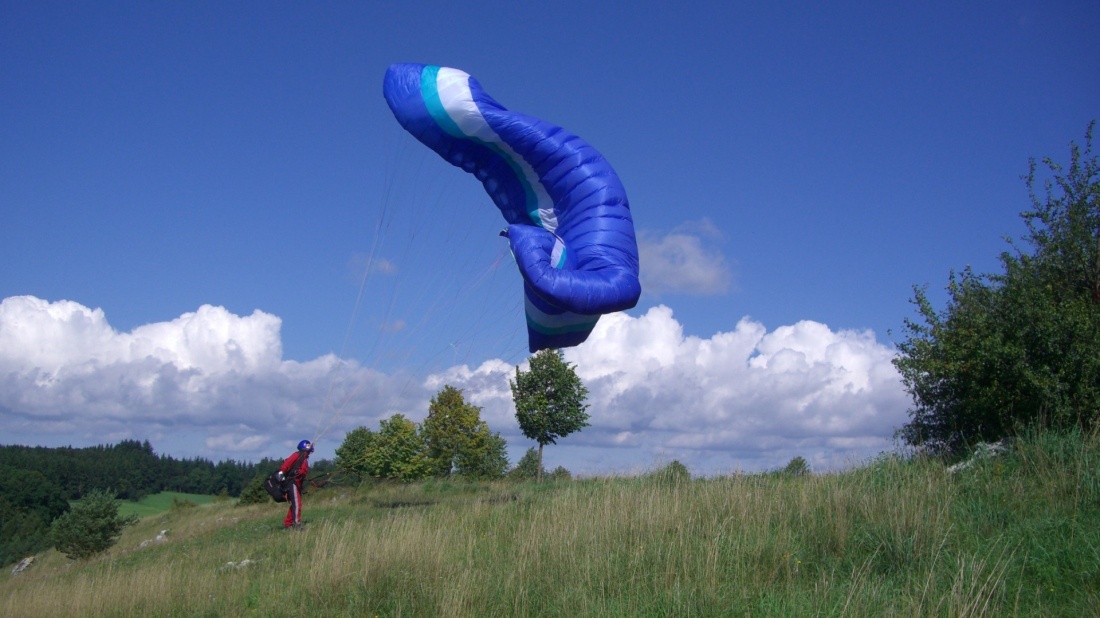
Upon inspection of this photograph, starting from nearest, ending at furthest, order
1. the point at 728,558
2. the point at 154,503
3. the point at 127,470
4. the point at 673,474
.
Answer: the point at 728,558 → the point at 673,474 → the point at 154,503 → the point at 127,470

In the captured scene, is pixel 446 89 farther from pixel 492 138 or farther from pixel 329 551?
pixel 329 551

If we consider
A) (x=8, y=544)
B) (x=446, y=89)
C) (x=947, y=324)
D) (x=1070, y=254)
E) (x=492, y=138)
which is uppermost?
(x=446, y=89)

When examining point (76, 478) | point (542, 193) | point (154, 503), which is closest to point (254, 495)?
point (542, 193)

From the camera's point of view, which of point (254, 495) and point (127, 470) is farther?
point (127, 470)

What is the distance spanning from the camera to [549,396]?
24.8m

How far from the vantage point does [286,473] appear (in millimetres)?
13211

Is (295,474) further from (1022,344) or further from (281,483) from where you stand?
(1022,344)

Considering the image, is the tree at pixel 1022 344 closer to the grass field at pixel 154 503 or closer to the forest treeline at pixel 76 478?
the forest treeline at pixel 76 478

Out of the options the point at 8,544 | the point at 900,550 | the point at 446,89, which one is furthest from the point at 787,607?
the point at 8,544

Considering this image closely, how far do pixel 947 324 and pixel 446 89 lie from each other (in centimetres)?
997

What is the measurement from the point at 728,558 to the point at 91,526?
22.1m

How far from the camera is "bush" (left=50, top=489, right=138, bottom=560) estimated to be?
21656mm

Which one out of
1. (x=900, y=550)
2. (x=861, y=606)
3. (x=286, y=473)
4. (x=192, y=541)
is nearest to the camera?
(x=861, y=606)

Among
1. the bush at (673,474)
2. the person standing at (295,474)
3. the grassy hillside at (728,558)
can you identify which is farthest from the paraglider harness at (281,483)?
the bush at (673,474)
